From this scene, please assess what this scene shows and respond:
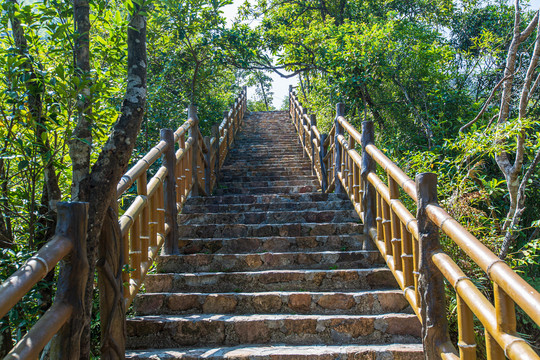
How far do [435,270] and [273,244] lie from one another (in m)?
2.03

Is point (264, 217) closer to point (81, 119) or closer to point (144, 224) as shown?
point (144, 224)

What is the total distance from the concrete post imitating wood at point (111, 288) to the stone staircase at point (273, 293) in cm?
31

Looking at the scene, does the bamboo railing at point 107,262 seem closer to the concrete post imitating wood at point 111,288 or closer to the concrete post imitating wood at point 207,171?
the concrete post imitating wood at point 111,288

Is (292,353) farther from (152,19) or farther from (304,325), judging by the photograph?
(152,19)

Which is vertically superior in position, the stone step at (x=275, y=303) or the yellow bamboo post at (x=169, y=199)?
the yellow bamboo post at (x=169, y=199)

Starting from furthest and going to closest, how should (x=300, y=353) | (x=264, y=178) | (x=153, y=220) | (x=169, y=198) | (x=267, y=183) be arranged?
(x=264, y=178), (x=267, y=183), (x=169, y=198), (x=153, y=220), (x=300, y=353)

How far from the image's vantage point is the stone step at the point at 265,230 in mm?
4316

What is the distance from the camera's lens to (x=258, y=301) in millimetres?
3334

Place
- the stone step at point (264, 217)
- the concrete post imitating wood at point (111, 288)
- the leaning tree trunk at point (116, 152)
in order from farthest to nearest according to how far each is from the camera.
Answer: the stone step at point (264, 217), the concrete post imitating wood at point (111, 288), the leaning tree trunk at point (116, 152)

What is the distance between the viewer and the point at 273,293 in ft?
11.0

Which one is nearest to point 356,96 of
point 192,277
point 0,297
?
point 192,277

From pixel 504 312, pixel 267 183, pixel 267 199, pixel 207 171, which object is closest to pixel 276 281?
pixel 267 199

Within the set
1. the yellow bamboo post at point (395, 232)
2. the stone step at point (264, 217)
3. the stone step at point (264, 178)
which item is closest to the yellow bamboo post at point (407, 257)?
the yellow bamboo post at point (395, 232)

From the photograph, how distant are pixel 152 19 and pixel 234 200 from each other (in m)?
3.33
